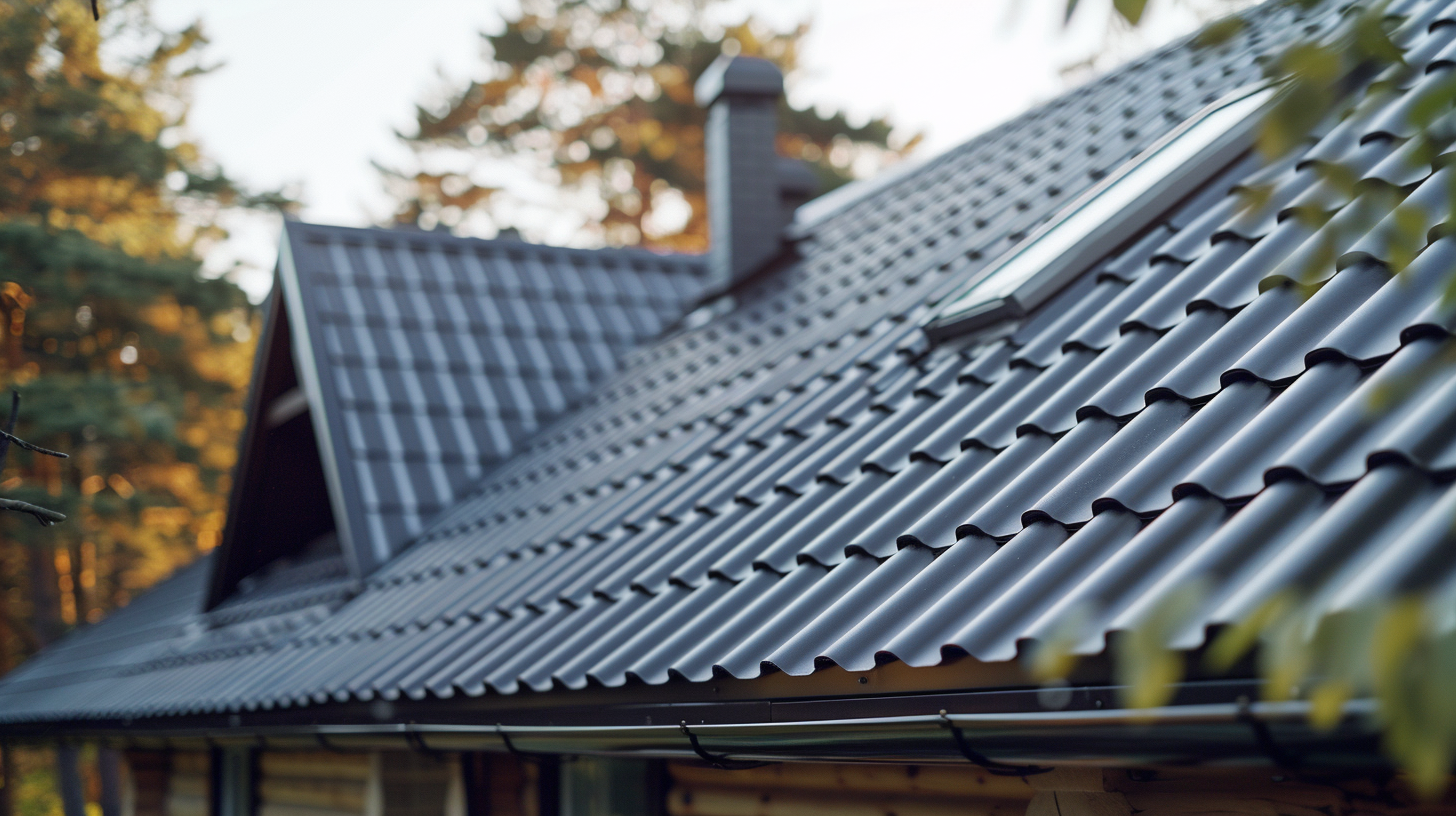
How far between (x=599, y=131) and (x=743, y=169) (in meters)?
16.9

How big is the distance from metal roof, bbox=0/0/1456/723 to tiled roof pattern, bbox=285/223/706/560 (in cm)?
34

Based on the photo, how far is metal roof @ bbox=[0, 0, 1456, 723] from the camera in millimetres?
2168

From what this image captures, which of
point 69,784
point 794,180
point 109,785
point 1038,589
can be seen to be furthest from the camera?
point 109,785

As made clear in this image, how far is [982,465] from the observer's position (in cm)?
353

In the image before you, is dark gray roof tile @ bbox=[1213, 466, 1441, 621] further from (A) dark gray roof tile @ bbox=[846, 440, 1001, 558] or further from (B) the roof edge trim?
(B) the roof edge trim

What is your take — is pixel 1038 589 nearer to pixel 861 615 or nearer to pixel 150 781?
pixel 861 615

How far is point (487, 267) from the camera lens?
9.64 meters

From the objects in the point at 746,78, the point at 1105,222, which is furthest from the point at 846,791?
the point at 746,78

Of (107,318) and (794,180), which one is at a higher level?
(794,180)

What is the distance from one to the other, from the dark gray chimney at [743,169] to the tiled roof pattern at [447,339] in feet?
1.97

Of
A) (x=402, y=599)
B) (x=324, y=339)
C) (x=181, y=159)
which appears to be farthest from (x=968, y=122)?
(x=402, y=599)

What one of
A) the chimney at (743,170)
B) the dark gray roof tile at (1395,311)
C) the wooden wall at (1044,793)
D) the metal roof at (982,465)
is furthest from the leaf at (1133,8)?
the chimney at (743,170)

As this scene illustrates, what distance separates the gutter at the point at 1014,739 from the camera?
5.59 feet

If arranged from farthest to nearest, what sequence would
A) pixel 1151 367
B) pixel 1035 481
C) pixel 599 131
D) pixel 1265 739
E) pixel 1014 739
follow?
pixel 599 131 → pixel 1151 367 → pixel 1035 481 → pixel 1014 739 → pixel 1265 739
